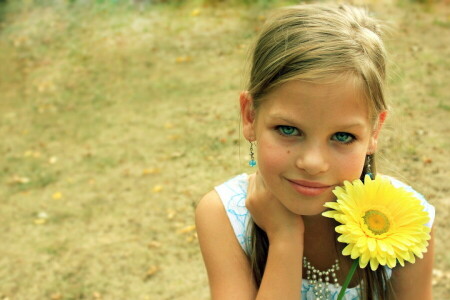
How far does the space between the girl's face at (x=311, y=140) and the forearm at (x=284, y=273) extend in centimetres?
16

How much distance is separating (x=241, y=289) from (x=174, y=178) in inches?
116

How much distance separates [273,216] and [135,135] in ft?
13.0

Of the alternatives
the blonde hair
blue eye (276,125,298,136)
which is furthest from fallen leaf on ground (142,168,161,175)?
blue eye (276,125,298,136)

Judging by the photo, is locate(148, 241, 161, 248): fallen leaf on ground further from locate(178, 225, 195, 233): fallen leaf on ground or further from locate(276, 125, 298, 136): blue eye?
locate(276, 125, 298, 136): blue eye

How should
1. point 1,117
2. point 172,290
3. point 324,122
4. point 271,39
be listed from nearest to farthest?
point 324,122, point 271,39, point 172,290, point 1,117

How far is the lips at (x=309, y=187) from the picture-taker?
1761 mm

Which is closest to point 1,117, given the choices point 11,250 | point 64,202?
point 64,202

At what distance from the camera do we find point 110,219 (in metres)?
4.54

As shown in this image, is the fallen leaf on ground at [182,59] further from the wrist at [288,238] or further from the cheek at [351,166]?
the cheek at [351,166]

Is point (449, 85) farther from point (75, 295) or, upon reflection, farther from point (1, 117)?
point (1, 117)

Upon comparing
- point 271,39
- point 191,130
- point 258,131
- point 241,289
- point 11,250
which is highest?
point 271,39

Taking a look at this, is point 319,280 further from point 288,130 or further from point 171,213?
point 171,213

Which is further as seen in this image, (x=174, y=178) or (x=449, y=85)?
(x=449, y=85)

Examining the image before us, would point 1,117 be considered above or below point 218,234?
below
